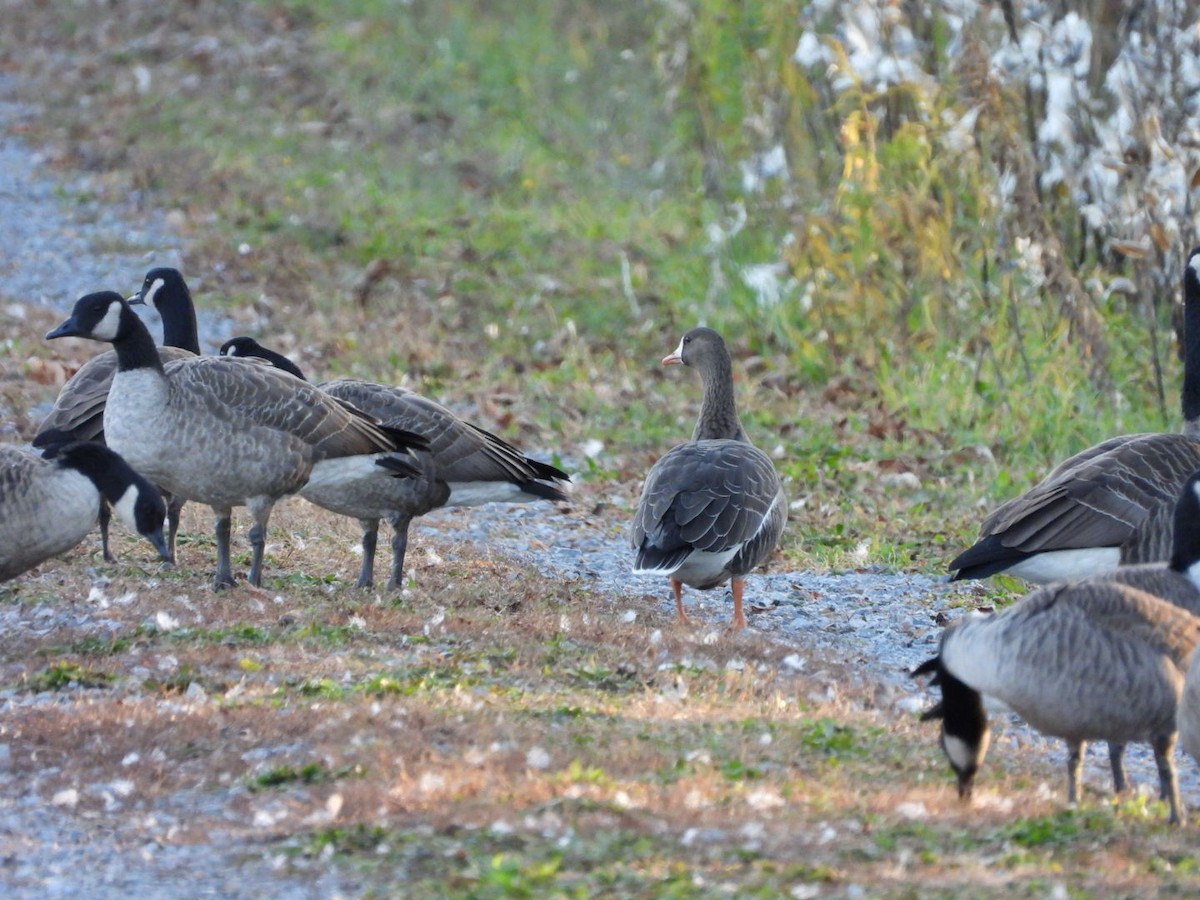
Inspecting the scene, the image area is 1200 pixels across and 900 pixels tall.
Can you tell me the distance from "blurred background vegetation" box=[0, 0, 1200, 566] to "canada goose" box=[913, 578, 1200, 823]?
159 inches

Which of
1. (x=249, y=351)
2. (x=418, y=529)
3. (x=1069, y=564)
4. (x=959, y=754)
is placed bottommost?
(x=418, y=529)

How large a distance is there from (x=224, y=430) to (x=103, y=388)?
4.76 ft

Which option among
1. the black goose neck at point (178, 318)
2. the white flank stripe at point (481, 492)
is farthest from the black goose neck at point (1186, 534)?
the black goose neck at point (178, 318)

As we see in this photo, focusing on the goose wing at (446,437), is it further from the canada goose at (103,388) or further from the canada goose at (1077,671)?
the canada goose at (1077,671)

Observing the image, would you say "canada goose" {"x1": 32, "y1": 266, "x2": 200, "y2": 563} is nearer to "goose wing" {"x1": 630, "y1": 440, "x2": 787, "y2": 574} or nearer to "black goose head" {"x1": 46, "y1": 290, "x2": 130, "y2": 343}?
"black goose head" {"x1": 46, "y1": 290, "x2": 130, "y2": 343}

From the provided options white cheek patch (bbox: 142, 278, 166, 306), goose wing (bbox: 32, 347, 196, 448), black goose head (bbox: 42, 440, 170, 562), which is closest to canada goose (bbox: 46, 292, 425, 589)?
black goose head (bbox: 42, 440, 170, 562)

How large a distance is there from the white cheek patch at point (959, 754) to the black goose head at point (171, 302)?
6163mm

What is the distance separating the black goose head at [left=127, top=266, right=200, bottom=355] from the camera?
10227 mm

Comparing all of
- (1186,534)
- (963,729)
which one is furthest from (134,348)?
(1186,534)

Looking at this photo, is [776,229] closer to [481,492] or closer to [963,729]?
[481,492]

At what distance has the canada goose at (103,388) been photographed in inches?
352

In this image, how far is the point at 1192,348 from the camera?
31.4 feet

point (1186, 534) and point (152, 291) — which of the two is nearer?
point (1186, 534)

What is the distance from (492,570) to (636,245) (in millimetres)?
8904
